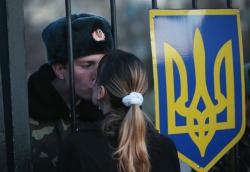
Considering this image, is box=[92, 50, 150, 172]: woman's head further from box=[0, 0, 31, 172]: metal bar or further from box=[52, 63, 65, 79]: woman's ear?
box=[52, 63, 65, 79]: woman's ear

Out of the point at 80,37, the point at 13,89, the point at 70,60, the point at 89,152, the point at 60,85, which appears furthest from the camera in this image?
the point at 60,85

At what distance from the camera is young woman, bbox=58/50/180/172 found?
1778 mm

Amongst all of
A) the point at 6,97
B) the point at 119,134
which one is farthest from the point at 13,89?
the point at 119,134

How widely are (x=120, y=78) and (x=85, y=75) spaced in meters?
0.47

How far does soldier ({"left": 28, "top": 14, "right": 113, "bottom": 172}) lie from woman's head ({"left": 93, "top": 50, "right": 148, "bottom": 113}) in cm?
40

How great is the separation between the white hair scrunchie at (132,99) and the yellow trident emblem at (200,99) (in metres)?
0.48

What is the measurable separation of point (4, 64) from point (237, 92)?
97 cm

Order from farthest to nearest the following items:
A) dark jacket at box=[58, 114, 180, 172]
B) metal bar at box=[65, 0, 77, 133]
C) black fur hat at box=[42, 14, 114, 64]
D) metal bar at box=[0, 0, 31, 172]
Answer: black fur hat at box=[42, 14, 114, 64] → metal bar at box=[65, 0, 77, 133] → metal bar at box=[0, 0, 31, 172] → dark jacket at box=[58, 114, 180, 172]

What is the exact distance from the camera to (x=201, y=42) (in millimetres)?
2350

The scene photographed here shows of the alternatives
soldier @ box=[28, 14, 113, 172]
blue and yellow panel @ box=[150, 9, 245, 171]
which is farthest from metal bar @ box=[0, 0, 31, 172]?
blue and yellow panel @ box=[150, 9, 245, 171]

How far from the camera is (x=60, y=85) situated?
2.38m

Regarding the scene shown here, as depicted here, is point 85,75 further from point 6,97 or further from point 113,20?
point 6,97

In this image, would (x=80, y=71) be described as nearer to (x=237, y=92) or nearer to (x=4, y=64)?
(x=4, y=64)

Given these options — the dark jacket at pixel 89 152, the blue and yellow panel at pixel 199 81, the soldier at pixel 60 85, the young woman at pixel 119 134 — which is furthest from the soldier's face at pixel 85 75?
the dark jacket at pixel 89 152
